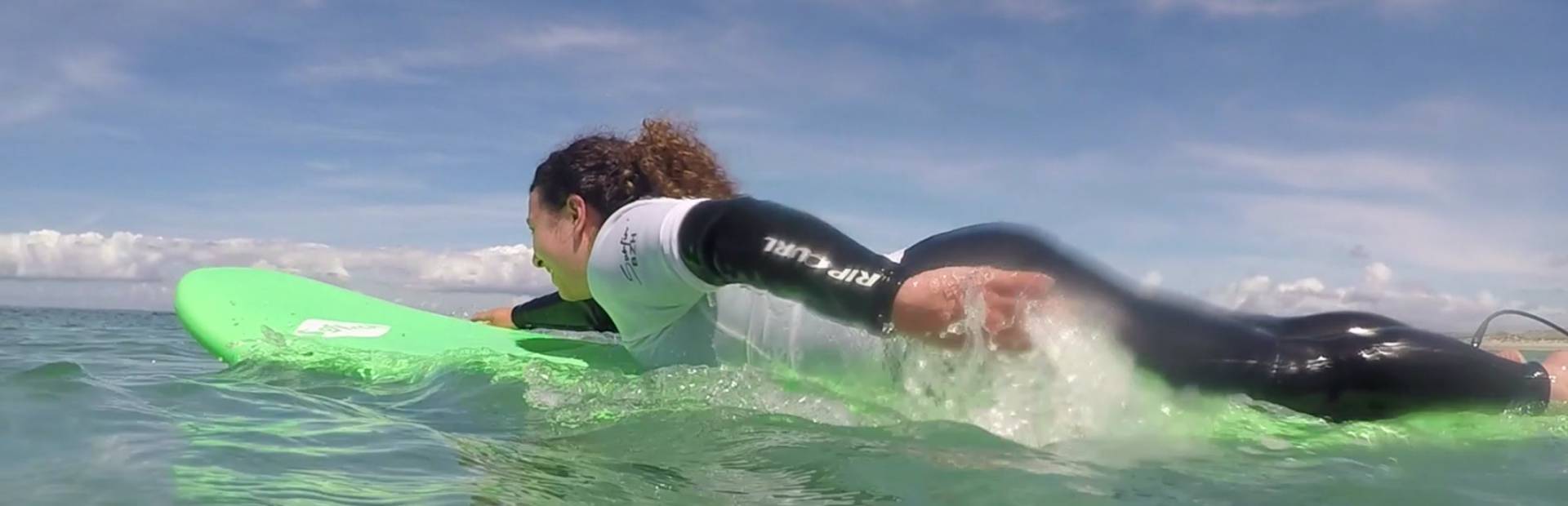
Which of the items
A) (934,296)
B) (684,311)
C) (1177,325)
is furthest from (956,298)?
(684,311)

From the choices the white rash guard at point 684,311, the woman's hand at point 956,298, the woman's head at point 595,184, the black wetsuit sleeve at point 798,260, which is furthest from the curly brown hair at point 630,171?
the woman's hand at point 956,298

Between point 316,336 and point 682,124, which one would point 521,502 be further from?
point 316,336

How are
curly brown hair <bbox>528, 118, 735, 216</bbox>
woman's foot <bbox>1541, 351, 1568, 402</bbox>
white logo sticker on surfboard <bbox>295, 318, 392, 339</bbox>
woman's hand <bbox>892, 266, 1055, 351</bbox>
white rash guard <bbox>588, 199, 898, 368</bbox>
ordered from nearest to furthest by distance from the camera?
woman's hand <bbox>892, 266, 1055, 351</bbox>, white rash guard <bbox>588, 199, 898, 368</bbox>, woman's foot <bbox>1541, 351, 1568, 402</bbox>, curly brown hair <bbox>528, 118, 735, 216</bbox>, white logo sticker on surfboard <bbox>295, 318, 392, 339</bbox>

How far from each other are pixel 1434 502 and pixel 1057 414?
0.91 m

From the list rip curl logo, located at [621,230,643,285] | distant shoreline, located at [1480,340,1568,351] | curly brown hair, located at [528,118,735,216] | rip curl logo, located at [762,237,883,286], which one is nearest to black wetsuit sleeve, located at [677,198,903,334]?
rip curl logo, located at [762,237,883,286]

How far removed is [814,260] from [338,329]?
11.6 ft

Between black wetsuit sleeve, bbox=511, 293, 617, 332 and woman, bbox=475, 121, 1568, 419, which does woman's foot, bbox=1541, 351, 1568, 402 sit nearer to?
woman, bbox=475, 121, 1568, 419

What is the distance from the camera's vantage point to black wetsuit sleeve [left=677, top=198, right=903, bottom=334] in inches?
102

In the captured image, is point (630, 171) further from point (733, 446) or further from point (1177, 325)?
point (1177, 325)

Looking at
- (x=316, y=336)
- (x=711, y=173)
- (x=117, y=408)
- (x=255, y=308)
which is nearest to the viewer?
(x=117, y=408)

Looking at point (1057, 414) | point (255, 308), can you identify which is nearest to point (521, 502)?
point (1057, 414)

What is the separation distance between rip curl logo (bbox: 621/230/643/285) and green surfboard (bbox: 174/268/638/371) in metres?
1.08

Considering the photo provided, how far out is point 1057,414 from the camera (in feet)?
9.36

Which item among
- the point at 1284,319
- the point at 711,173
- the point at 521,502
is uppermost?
the point at 711,173
